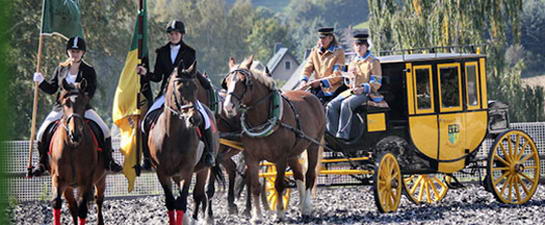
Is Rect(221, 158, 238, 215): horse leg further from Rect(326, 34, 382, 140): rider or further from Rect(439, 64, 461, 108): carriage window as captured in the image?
Rect(439, 64, 461, 108): carriage window

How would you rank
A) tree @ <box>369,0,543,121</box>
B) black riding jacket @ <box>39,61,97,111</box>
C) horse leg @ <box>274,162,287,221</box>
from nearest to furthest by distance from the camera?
black riding jacket @ <box>39,61,97,111</box> → horse leg @ <box>274,162,287,221</box> → tree @ <box>369,0,543,121</box>

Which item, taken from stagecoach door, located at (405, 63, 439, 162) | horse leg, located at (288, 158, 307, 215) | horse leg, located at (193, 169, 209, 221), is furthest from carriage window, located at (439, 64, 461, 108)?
horse leg, located at (193, 169, 209, 221)

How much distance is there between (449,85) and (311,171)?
2.01 metres

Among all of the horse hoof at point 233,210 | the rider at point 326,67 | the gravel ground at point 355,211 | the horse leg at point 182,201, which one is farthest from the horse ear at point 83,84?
the rider at point 326,67

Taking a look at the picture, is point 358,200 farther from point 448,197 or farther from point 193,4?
point 193,4

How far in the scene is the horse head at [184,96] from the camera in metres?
6.25

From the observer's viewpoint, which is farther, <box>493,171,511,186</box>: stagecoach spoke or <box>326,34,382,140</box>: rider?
<box>493,171,511,186</box>: stagecoach spoke

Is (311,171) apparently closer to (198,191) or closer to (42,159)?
(198,191)

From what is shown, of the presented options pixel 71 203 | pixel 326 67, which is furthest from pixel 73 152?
pixel 326 67

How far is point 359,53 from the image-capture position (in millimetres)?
9391

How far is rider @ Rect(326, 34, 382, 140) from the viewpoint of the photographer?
9.08m

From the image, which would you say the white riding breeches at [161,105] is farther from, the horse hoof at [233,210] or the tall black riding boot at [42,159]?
the horse hoof at [233,210]

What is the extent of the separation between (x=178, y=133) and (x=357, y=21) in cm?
17420

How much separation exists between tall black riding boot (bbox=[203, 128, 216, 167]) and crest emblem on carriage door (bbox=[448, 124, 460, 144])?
3.69 metres
